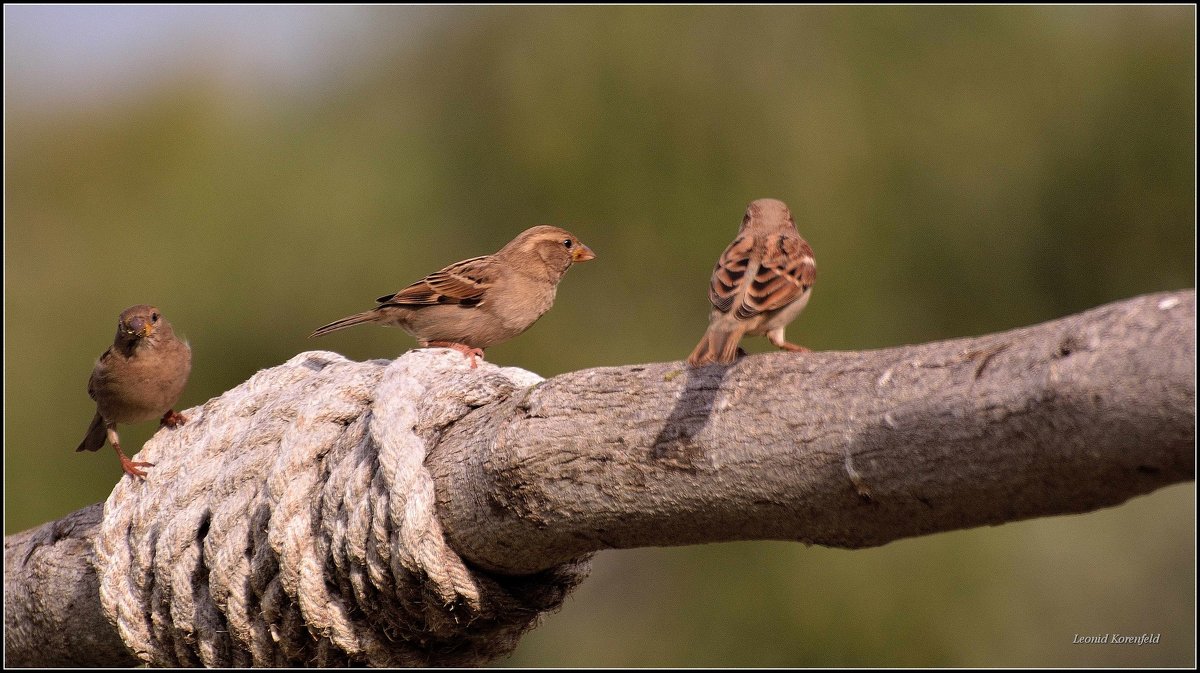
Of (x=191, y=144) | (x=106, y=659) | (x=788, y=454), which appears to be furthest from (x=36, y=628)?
(x=191, y=144)

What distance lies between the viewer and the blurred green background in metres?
7.18

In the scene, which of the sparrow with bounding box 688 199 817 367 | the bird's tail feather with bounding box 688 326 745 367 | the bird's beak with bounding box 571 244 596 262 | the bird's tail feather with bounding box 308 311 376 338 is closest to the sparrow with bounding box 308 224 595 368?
the bird's tail feather with bounding box 308 311 376 338

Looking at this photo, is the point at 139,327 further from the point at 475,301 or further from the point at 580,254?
the point at 580,254

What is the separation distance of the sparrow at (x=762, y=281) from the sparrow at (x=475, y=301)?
60.6 inches

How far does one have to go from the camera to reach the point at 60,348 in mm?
7766

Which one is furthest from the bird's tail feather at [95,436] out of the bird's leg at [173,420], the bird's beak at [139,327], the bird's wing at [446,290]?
the bird's wing at [446,290]

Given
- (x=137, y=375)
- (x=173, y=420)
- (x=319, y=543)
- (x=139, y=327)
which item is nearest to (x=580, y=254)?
(x=139, y=327)

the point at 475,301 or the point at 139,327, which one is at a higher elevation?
the point at 139,327

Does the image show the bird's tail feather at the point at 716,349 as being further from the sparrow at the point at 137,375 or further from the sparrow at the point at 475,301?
the sparrow at the point at 475,301

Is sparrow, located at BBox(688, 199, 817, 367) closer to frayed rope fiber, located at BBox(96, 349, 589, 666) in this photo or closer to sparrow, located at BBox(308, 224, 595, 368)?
frayed rope fiber, located at BBox(96, 349, 589, 666)

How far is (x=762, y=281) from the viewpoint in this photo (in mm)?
3037

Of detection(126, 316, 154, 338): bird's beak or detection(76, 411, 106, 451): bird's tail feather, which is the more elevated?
detection(126, 316, 154, 338): bird's beak

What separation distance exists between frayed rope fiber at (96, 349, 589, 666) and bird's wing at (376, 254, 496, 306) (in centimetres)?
179

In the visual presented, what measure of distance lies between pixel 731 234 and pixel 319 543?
521 cm
